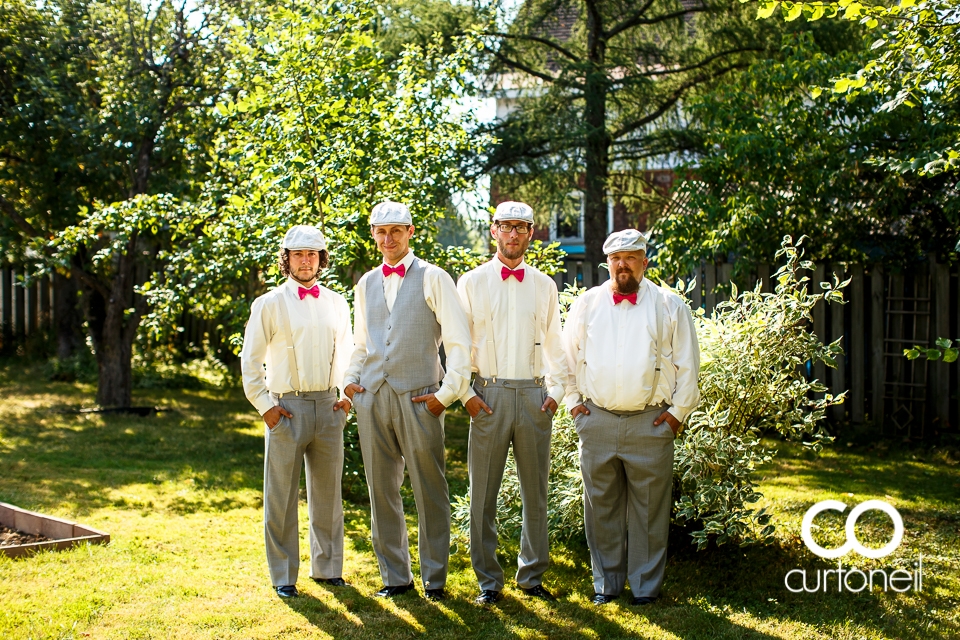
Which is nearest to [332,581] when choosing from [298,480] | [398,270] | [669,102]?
[298,480]

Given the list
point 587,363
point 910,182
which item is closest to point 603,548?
point 587,363

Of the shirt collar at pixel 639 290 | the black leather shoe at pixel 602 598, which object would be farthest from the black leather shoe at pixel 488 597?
the shirt collar at pixel 639 290

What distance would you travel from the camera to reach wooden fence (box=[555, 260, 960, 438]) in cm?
921

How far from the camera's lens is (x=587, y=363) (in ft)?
16.0

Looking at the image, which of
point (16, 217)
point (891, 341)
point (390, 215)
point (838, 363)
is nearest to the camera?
point (390, 215)

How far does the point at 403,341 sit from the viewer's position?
15.6 feet

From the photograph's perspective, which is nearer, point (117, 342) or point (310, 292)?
point (310, 292)

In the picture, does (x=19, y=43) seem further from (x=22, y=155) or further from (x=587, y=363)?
(x=587, y=363)

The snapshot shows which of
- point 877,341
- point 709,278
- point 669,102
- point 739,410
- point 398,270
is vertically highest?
point 669,102

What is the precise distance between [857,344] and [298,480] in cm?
674

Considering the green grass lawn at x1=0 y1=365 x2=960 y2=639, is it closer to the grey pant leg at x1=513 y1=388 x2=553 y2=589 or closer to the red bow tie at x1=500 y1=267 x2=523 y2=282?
the grey pant leg at x1=513 y1=388 x2=553 y2=589

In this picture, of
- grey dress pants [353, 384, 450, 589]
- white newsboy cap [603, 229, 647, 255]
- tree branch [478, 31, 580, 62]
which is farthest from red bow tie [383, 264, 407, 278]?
tree branch [478, 31, 580, 62]

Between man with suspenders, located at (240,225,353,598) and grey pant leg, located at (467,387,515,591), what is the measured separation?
30.7 inches

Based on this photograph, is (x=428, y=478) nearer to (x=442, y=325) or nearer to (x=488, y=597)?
(x=488, y=597)
